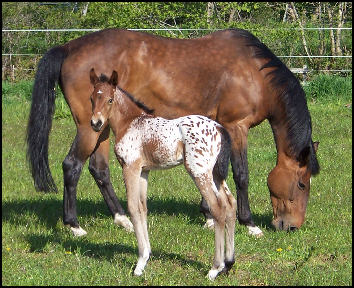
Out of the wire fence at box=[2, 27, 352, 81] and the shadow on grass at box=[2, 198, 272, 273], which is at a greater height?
the shadow on grass at box=[2, 198, 272, 273]

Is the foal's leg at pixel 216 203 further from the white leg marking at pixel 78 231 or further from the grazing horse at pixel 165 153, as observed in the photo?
the white leg marking at pixel 78 231

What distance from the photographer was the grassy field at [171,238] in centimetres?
545

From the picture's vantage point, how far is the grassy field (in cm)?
545

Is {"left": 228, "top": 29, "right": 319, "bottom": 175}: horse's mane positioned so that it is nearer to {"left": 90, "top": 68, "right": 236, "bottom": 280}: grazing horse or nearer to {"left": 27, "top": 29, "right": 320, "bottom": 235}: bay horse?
{"left": 27, "top": 29, "right": 320, "bottom": 235}: bay horse

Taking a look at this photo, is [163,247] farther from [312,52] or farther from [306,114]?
[312,52]

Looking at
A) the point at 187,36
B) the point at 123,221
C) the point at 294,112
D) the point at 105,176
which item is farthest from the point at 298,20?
the point at 123,221

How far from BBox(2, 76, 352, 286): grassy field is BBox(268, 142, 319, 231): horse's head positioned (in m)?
0.15

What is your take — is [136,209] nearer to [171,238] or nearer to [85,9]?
[171,238]

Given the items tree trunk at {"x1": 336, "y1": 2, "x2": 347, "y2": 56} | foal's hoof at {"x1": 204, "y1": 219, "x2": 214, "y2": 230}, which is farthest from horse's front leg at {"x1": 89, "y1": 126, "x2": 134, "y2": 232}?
tree trunk at {"x1": 336, "y1": 2, "x2": 347, "y2": 56}

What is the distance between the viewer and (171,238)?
6.66 meters

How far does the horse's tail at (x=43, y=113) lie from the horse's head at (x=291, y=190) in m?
2.49

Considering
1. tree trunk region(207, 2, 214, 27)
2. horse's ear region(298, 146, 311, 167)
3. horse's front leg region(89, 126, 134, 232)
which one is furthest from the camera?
tree trunk region(207, 2, 214, 27)

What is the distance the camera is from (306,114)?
7199 millimetres

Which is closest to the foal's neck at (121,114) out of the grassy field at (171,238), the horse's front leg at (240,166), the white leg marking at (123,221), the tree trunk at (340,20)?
the grassy field at (171,238)
